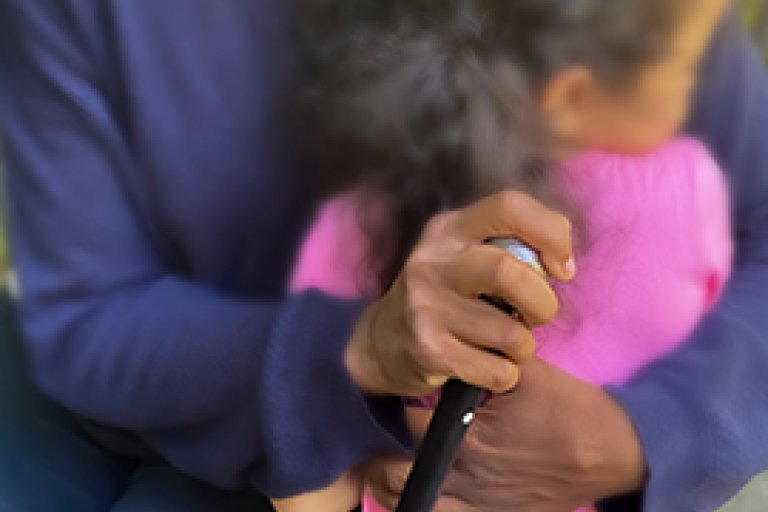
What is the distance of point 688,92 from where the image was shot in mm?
174

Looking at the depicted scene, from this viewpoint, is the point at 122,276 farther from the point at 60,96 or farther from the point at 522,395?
the point at 522,395

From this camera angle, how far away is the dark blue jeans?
1.14 feet

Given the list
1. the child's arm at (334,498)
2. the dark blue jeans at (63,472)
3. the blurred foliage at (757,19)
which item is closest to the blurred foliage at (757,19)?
the blurred foliage at (757,19)

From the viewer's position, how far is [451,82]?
18cm

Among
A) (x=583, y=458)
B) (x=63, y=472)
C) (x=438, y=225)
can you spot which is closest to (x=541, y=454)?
(x=583, y=458)

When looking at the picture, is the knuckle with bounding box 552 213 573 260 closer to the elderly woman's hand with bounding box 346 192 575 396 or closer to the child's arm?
the elderly woman's hand with bounding box 346 192 575 396

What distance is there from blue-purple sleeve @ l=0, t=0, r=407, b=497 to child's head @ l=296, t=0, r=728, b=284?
0.07 m

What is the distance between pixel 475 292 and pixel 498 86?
0.06 metres

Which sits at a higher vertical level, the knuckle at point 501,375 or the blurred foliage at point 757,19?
the blurred foliage at point 757,19

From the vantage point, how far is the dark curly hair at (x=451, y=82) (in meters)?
0.17

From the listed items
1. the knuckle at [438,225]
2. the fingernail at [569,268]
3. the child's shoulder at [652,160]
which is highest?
the child's shoulder at [652,160]

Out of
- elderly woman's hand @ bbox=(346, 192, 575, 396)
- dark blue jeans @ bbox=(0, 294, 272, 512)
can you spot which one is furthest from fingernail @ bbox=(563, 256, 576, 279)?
dark blue jeans @ bbox=(0, 294, 272, 512)

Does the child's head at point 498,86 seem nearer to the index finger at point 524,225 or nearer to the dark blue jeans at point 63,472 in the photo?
the index finger at point 524,225

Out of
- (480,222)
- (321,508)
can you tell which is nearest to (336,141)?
(480,222)
